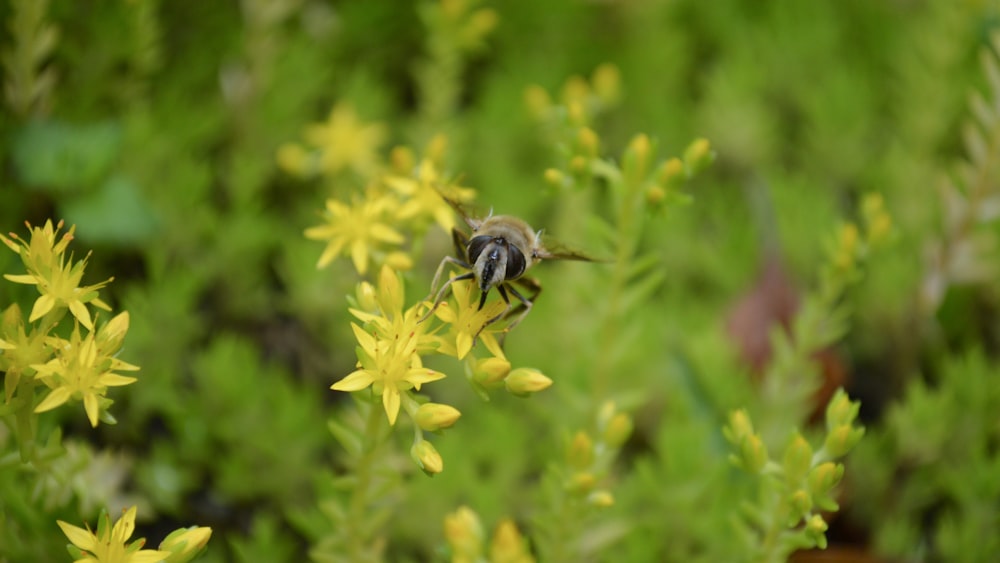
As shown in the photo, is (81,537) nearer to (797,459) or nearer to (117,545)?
(117,545)

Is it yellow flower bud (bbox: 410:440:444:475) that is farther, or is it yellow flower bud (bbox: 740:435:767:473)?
yellow flower bud (bbox: 740:435:767:473)

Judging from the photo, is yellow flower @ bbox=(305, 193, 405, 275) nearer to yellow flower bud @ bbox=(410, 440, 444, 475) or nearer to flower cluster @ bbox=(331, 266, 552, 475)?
flower cluster @ bbox=(331, 266, 552, 475)

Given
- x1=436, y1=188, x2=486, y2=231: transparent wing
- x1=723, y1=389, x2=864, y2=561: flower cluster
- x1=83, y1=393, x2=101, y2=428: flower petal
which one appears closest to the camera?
x1=83, y1=393, x2=101, y2=428: flower petal

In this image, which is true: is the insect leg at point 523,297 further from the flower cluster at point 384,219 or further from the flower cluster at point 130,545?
the flower cluster at point 130,545

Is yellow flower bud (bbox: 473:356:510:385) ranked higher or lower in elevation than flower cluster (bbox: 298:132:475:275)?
lower

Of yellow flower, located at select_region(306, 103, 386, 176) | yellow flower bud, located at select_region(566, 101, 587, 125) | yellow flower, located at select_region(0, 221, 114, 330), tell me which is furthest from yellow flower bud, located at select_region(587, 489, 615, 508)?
yellow flower, located at select_region(306, 103, 386, 176)

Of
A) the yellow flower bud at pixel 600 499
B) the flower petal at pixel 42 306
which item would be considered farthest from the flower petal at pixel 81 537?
the yellow flower bud at pixel 600 499
